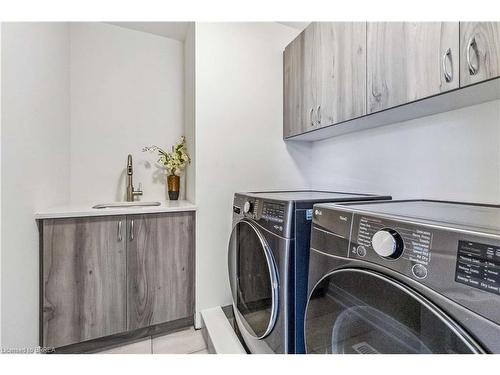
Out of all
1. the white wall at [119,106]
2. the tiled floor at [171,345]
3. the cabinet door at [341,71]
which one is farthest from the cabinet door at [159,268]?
the cabinet door at [341,71]

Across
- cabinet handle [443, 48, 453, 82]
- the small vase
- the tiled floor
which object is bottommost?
the tiled floor

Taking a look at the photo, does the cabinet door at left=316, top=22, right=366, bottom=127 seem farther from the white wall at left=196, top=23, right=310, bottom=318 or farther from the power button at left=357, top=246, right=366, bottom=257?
the power button at left=357, top=246, right=366, bottom=257

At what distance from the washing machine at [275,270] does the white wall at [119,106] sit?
123 centimetres

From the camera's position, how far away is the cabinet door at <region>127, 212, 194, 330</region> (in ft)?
4.74

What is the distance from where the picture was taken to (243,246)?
134 cm

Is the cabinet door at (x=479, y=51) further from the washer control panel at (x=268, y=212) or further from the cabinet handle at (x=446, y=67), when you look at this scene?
the washer control panel at (x=268, y=212)

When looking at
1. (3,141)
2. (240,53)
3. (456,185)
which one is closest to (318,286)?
(456,185)

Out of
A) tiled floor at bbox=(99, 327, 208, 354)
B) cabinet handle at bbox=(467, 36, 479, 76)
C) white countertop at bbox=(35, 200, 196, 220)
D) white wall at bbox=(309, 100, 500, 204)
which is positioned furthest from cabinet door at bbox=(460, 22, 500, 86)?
tiled floor at bbox=(99, 327, 208, 354)

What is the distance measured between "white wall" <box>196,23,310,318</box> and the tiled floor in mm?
178

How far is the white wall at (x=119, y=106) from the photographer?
1.88 m

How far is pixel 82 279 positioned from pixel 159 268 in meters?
0.40

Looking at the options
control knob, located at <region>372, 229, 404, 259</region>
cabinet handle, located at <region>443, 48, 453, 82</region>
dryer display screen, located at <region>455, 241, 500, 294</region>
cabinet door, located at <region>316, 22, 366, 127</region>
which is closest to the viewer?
dryer display screen, located at <region>455, 241, 500, 294</region>

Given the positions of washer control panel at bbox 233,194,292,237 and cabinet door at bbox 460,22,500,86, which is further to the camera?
washer control panel at bbox 233,194,292,237
